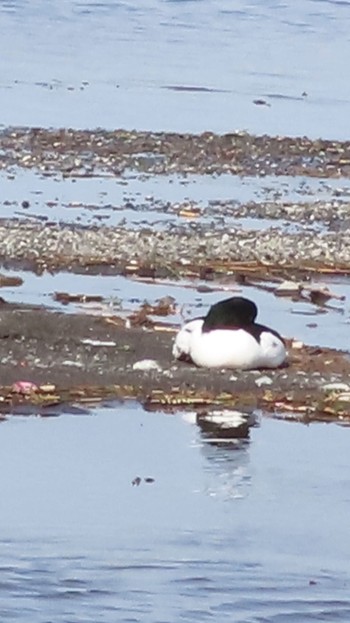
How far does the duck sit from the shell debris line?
69 mm

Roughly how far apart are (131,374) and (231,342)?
0.61m

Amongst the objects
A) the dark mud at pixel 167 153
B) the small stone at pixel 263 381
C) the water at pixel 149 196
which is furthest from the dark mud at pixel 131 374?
the dark mud at pixel 167 153

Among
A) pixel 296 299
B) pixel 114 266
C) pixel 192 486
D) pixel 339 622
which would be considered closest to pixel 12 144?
pixel 114 266

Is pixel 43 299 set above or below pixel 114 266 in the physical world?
below

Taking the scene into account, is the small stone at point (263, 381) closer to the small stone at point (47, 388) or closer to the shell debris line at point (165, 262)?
the shell debris line at point (165, 262)

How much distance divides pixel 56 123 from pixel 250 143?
250 cm

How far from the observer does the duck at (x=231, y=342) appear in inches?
476

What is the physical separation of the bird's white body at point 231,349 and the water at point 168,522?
1.10 meters

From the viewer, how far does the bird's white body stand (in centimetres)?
1209

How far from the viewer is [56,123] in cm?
2456

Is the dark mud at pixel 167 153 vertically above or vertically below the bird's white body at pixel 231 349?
above

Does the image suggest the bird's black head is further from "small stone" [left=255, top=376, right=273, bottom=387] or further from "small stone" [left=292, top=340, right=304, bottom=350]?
"small stone" [left=292, top=340, right=304, bottom=350]

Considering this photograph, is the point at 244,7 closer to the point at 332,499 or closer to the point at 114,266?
the point at 114,266

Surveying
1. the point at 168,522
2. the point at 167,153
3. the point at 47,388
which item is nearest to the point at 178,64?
the point at 167,153
